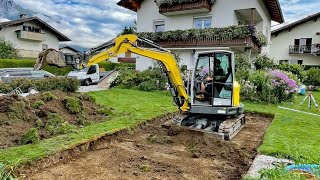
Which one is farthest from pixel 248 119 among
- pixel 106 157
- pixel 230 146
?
pixel 106 157

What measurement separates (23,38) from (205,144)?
1333 inches

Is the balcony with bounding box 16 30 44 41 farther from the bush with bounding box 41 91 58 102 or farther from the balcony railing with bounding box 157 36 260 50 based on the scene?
the bush with bounding box 41 91 58 102

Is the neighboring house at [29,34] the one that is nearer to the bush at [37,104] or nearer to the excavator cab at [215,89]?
the bush at [37,104]

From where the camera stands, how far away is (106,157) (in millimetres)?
6250

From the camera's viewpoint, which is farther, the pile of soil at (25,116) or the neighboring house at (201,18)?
the neighboring house at (201,18)

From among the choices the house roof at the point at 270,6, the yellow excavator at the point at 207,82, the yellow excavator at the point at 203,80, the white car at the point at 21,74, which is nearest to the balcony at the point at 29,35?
the house roof at the point at 270,6

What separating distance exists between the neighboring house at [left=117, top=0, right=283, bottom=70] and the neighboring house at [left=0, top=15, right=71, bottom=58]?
48.0ft

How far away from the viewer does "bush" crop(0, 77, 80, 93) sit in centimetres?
1359

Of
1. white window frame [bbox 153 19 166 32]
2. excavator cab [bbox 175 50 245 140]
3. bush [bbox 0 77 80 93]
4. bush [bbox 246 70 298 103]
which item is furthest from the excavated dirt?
white window frame [bbox 153 19 166 32]

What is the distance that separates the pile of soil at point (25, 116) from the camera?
6.90m

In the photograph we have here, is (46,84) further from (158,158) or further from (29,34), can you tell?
(29,34)

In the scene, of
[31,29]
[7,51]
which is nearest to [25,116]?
[7,51]

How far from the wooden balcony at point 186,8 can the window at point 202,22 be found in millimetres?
708

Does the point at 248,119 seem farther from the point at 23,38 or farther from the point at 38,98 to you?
the point at 23,38
